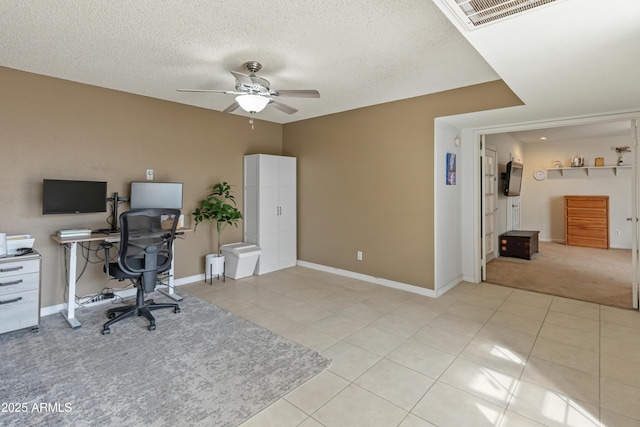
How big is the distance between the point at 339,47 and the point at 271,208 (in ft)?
9.73

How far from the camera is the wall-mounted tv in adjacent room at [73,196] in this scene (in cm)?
329

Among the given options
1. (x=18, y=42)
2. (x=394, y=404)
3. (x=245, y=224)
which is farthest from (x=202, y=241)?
(x=394, y=404)

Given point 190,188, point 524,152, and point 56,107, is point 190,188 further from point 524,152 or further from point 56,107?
point 524,152

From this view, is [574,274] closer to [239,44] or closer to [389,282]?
[389,282]

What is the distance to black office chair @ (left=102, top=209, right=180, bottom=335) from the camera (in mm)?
3018

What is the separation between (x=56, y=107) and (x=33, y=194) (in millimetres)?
971

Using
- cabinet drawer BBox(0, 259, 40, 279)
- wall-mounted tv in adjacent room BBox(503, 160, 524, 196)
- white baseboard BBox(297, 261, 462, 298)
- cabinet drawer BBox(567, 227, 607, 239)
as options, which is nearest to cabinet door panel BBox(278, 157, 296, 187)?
white baseboard BBox(297, 261, 462, 298)

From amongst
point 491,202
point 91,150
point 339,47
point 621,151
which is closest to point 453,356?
point 339,47

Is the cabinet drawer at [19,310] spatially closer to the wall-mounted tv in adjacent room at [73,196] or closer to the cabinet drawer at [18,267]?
the cabinet drawer at [18,267]

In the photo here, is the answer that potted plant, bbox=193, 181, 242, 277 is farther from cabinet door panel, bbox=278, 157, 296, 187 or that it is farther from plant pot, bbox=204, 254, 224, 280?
cabinet door panel, bbox=278, 157, 296, 187

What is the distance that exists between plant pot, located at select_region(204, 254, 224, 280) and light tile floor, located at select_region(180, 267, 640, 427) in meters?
0.37

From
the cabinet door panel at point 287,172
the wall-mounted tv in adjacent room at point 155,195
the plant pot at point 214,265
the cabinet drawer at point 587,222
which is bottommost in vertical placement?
the plant pot at point 214,265

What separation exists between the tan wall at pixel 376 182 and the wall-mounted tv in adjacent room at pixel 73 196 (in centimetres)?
297

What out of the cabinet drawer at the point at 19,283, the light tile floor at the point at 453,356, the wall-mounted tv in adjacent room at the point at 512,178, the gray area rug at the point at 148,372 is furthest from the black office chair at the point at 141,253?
the wall-mounted tv in adjacent room at the point at 512,178
